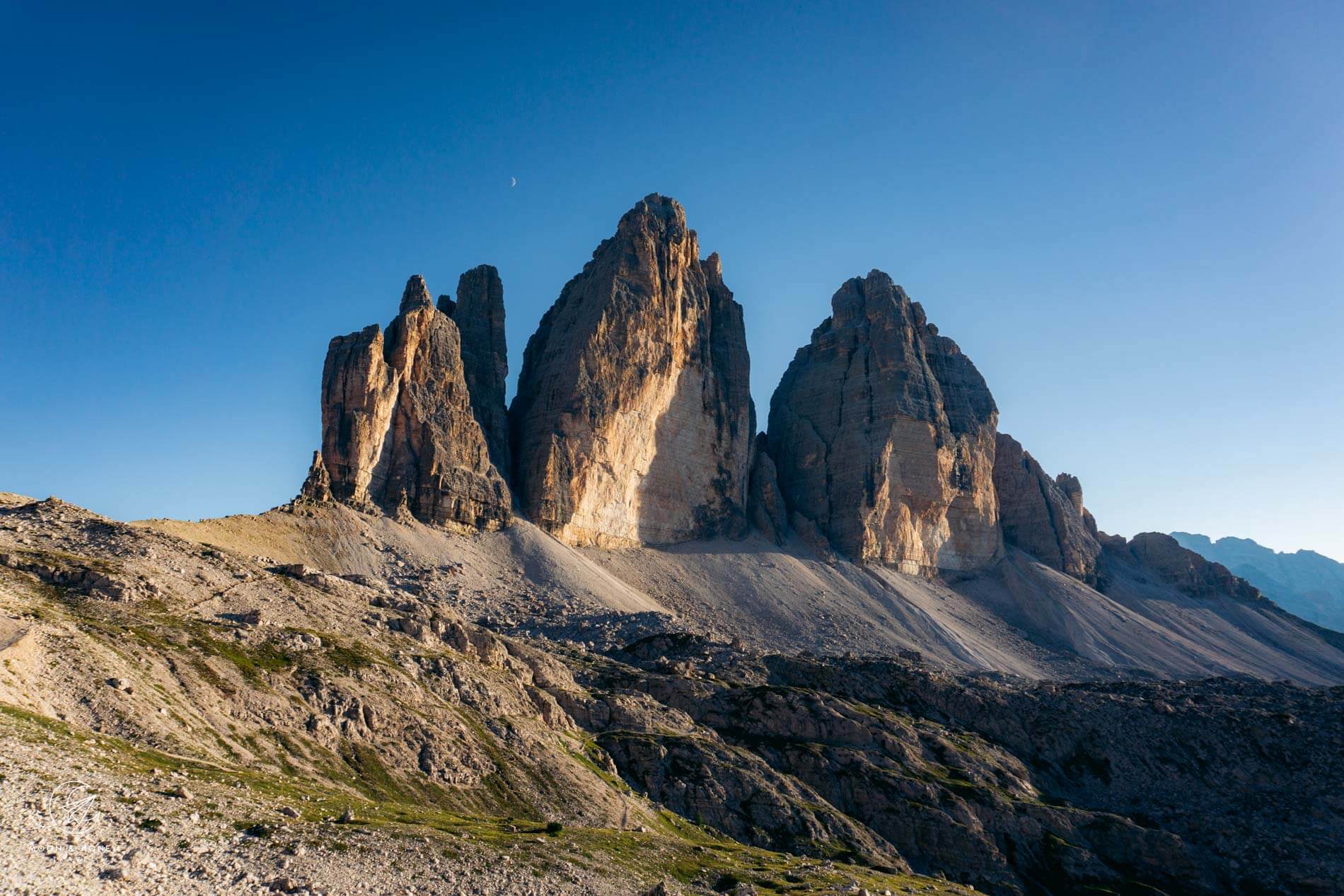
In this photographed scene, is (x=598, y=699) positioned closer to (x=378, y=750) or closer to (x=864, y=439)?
(x=378, y=750)

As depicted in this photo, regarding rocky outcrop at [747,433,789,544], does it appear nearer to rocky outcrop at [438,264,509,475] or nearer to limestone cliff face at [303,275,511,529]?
rocky outcrop at [438,264,509,475]

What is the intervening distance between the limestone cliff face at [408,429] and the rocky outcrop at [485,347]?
9.54m

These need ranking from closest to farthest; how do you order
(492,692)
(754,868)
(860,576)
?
(754,868) → (492,692) → (860,576)

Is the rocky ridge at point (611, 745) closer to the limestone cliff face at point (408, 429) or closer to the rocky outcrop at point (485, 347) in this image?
the limestone cliff face at point (408, 429)

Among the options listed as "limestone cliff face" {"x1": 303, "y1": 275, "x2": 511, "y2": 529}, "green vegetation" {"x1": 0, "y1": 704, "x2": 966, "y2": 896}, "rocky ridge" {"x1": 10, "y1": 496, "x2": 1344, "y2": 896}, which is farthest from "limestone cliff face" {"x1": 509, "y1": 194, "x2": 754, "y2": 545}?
"green vegetation" {"x1": 0, "y1": 704, "x2": 966, "y2": 896}

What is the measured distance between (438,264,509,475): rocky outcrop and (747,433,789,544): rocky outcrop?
177 ft

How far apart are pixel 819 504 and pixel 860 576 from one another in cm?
2124

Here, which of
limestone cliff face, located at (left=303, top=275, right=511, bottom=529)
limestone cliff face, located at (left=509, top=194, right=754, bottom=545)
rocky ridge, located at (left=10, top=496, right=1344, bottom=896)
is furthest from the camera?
limestone cliff face, located at (left=509, top=194, right=754, bottom=545)

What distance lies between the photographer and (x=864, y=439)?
19438cm

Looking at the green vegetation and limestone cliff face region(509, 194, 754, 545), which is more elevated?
limestone cliff face region(509, 194, 754, 545)

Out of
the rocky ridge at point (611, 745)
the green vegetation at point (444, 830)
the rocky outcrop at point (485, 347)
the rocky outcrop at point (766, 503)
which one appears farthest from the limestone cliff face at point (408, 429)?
the green vegetation at point (444, 830)

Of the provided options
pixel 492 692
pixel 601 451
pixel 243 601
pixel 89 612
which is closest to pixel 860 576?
pixel 601 451

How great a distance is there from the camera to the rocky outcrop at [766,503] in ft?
602

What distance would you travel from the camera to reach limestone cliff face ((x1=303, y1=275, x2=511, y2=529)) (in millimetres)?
132000
